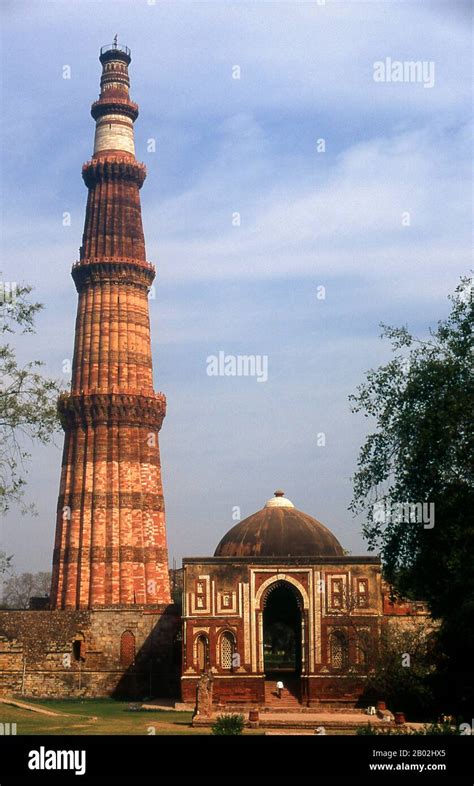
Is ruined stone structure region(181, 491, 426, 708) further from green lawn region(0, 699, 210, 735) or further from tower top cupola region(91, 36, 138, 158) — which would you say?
tower top cupola region(91, 36, 138, 158)

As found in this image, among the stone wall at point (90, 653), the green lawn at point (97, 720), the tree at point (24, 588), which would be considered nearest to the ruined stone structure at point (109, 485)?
the stone wall at point (90, 653)

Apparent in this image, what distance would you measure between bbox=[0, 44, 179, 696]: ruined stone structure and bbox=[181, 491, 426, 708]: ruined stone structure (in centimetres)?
533

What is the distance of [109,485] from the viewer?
4644cm

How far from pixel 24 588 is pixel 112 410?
8717 cm

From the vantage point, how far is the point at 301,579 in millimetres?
37438

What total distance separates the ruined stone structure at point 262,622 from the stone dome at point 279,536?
55.4 inches

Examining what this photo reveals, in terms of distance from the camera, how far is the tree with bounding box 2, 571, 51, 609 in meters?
119

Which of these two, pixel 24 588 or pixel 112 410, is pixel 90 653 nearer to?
pixel 112 410
